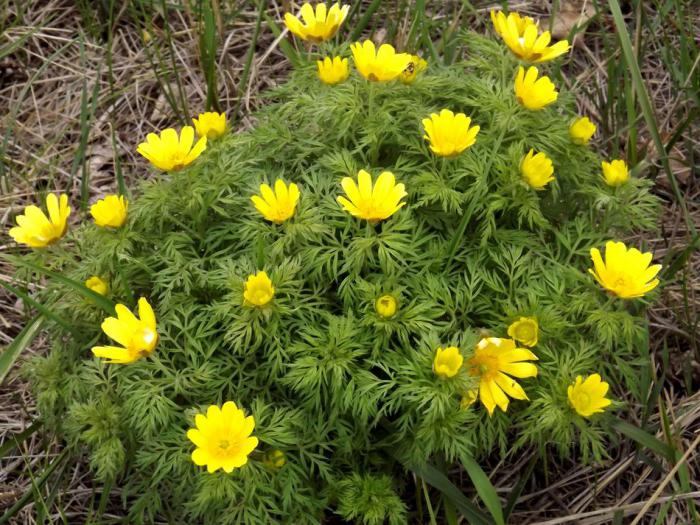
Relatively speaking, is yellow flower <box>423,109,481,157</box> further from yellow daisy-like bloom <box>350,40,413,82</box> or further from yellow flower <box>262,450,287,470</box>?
yellow flower <box>262,450,287,470</box>

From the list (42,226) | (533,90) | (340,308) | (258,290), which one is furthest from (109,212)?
(533,90)

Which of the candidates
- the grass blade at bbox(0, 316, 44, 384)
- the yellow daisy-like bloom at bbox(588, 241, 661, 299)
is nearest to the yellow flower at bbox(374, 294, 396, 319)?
the yellow daisy-like bloom at bbox(588, 241, 661, 299)

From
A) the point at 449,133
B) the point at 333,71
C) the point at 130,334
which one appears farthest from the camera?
the point at 333,71

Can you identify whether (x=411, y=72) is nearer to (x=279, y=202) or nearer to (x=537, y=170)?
(x=537, y=170)

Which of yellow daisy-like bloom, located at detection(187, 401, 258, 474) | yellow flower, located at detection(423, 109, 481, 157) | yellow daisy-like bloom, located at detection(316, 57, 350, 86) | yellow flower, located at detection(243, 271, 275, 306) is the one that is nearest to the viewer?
yellow daisy-like bloom, located at detection(187, 401, 258, 474)

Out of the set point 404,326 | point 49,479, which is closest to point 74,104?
point 49,479

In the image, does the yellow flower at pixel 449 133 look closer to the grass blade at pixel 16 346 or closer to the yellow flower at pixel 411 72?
the yellow flower at pixel 411 72

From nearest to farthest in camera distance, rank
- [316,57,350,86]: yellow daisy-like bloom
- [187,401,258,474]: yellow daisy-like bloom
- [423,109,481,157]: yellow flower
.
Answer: [187,401,258,474]: yellow daisy-like bloom
[423,109,481,157]: yellow flower
[316,57,350,86]: yellow daisy-like bloom

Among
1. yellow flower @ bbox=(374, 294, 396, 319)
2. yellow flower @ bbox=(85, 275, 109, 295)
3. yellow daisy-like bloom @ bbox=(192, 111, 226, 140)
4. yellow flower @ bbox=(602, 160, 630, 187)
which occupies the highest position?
yellow daisy-like bloom @ bbox=(192, 111, 226, 140)
